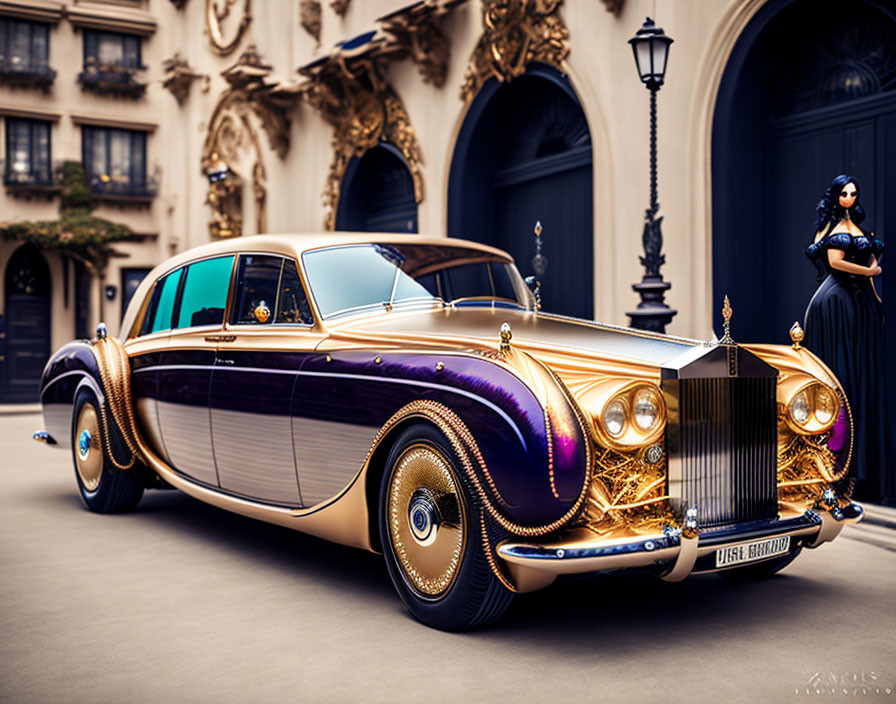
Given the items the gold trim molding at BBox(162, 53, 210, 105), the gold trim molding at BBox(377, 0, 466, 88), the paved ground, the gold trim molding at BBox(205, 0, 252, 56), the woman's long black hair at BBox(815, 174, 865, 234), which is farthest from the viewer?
the gold trim molding at BBox(162, 53, 210, 105)

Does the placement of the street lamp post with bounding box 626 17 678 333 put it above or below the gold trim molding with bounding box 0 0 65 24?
below

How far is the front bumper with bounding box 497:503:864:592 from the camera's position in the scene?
136 inches

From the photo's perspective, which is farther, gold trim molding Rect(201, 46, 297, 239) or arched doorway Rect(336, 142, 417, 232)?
gold trim molding Rect(201, 46, 297, 239)

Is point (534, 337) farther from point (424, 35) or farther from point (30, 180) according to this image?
point (30, 180)

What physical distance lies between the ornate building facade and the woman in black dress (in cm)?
119

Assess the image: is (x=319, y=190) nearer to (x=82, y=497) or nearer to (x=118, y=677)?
(x=82, y=497)

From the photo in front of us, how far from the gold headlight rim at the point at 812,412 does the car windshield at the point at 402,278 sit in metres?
1.79

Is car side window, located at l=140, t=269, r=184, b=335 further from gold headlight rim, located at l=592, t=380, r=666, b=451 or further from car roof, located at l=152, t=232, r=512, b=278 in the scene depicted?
gold headlight rim, located at l=592, t=380, r=666, b=451

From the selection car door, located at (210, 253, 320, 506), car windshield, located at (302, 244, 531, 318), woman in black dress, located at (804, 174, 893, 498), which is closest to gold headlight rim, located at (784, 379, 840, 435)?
car windshield, located at (302, 244, 531, 318)

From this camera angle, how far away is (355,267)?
202 inches

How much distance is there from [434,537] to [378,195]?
1272cm

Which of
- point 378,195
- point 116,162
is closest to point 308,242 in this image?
point 378,195

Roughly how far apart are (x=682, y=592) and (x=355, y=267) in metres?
2.29

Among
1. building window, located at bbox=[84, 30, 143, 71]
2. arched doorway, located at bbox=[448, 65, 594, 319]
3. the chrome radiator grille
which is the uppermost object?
building window, located at bbox=[84, 30, 143, 71]
